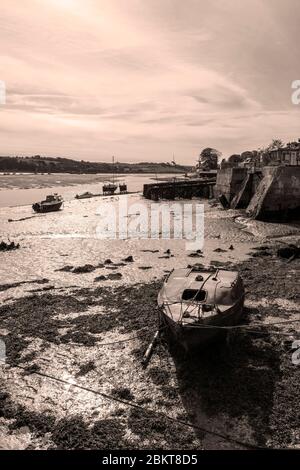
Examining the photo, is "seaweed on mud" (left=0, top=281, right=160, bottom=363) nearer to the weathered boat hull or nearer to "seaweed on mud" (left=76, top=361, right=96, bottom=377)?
"seaweed on mud" (left=76, top=361, right=96, bottom=377)

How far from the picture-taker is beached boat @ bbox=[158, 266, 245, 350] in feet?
29.5

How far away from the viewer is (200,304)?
9711 millimetres

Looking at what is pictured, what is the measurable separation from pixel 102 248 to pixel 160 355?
14021 mm

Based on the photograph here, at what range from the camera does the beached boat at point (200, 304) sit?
9000mm

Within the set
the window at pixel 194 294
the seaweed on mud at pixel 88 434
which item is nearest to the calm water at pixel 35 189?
the window at pixel 194 294

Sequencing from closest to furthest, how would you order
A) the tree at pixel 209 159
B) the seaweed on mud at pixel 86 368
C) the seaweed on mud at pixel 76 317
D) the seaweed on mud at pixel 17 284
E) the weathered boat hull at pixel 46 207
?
1. the seaweed on mud at pixel 86 368
2. the seaweed on mud at pixel 76 317
3. the seaweed on mud at pixel 17 284
4. the weathered boat hull at pixel 46 207
5. the tree at pixel 209 159

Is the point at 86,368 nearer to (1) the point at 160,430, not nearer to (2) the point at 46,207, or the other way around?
(1) the point at 160,430

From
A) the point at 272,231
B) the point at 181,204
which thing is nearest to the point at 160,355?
the point at 272,231

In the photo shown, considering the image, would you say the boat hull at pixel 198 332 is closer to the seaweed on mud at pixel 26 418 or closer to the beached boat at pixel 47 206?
the seaweed on mud at pixel 26 418

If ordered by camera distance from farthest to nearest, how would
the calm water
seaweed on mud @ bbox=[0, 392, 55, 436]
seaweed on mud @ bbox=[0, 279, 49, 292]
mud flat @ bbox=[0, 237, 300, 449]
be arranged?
1. the calm water
2. seaweed on mud @ bbox=[0, 279, 49, 292]
3. seaweed on mud @ bbox=[0, 392, 55, 436]
4. mud flat @ bbox=[0, 237, 300, 449]

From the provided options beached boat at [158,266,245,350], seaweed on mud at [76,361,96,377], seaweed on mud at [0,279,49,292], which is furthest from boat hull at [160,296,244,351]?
seaweed on mud at [0,279,49,292]

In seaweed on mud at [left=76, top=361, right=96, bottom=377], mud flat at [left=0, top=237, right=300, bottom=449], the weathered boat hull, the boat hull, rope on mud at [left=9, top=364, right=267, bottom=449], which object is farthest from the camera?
the weathered boat hull

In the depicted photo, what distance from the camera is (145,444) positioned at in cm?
729
